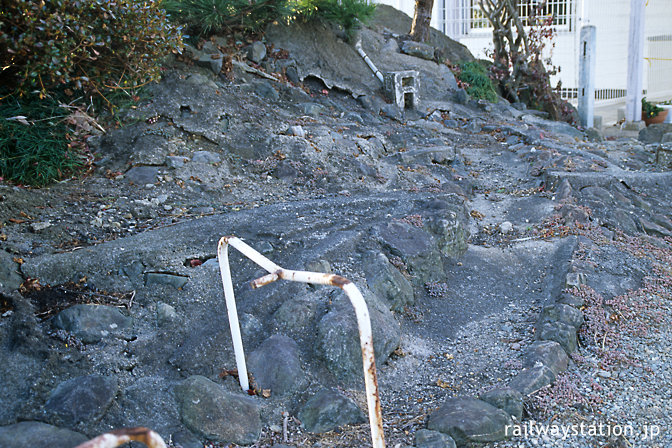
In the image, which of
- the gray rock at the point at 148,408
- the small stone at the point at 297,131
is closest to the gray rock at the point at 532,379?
the gray rock at the point at 148,408

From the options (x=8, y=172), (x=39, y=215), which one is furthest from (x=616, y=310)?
(x=8, y=172)

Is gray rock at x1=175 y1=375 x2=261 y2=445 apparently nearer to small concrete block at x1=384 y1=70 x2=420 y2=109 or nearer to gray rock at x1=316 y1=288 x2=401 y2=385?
gray rock at x1=316 y1=288 x2=401 y2=385

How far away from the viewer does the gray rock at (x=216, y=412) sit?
275cm

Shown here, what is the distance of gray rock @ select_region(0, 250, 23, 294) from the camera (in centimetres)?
334

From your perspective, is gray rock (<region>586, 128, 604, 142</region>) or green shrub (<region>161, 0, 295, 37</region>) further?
gray rock (<region>586, 128, 604, 142</region>)

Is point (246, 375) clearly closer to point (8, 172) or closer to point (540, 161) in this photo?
point (8, 172)

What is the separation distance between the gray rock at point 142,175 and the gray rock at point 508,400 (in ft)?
11.2

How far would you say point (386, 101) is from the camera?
8.88m

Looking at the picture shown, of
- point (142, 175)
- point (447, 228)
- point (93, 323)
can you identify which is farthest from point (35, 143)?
point (447, 228)

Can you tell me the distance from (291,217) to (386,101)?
4.78 metres

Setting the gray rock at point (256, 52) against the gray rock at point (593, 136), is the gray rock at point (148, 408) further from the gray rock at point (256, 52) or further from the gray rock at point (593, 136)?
the gray rock at point (593, 136)

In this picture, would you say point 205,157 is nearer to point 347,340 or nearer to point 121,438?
point 347,340

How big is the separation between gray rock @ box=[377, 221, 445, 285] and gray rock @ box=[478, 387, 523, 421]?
4.67 feet

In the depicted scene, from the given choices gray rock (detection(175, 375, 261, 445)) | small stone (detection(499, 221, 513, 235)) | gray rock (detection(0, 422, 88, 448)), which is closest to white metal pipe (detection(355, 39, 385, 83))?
small stone (detection(499, 221, 513, 235))
